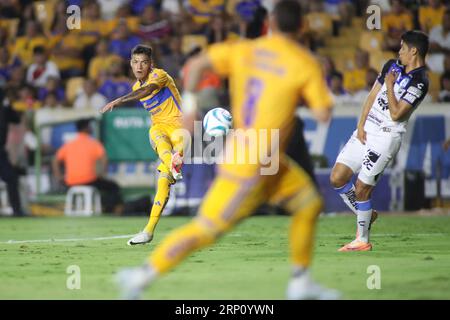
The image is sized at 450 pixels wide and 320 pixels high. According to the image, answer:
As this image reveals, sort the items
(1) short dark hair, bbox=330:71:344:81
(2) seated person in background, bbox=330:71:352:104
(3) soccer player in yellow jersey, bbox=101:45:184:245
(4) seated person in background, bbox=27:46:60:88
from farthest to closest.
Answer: (4) seated person in background, bbox=27:46:60:88 < (1) short dark hair, bbox=330:71:344:81 < (2) seated person in background, bbox=330:71:352:104 < (3) soccer player in yellow jersey, bbox=101:45:184:245

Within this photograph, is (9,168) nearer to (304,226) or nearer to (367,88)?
(367,88)

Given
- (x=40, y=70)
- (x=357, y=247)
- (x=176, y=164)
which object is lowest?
(x=357, y=247)

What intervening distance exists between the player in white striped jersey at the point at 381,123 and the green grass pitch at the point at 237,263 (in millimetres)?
628

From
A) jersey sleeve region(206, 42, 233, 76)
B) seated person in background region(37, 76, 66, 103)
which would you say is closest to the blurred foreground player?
seated person in background region(37, 76, 66, 103)

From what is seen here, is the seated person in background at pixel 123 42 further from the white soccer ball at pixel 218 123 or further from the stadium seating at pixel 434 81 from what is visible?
the white soccer ball at pixel 218 123

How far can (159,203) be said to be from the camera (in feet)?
40.2

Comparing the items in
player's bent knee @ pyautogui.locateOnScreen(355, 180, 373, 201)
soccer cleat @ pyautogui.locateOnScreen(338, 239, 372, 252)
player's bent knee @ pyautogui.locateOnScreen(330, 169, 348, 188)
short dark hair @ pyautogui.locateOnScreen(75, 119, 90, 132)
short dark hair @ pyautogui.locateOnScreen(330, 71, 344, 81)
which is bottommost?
soccer cleat @ pyautogui.locateOnScreen(338, 239, 372, 252)

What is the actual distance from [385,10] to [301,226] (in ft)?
50.3

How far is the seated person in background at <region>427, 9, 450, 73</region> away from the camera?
69.3 ft

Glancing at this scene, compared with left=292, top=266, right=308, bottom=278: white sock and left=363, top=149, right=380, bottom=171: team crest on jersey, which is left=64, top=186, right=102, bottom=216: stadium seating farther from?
left=292, top=266, right=308, bottom=278: white sock

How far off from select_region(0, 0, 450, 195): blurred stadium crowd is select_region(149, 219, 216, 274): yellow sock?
40.6 feet

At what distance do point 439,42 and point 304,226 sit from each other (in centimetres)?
1510

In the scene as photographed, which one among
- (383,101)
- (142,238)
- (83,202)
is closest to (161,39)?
(83,202)

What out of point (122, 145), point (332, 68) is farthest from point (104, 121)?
point (332, 68)
